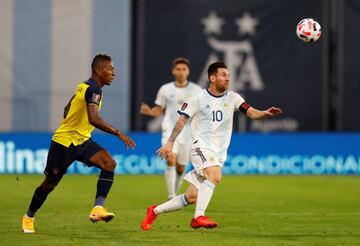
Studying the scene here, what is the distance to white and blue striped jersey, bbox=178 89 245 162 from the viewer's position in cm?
1206

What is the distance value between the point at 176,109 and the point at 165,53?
785cm

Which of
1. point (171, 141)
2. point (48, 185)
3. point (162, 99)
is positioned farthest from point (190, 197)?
point (162, 99)

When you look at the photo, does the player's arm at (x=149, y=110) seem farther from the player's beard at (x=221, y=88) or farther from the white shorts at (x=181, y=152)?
the player's beard at (x=221, y=88)

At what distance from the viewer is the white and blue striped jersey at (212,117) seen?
1206 centimetres

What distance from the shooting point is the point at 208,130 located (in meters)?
12.1

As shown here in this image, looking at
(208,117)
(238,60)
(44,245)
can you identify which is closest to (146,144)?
(238,60)

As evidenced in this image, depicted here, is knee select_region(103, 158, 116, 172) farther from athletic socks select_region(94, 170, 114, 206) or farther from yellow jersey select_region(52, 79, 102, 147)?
yellow jersey select_region(52, 79, 102, 147)

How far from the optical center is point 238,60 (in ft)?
81.9

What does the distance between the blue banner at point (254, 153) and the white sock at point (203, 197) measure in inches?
455

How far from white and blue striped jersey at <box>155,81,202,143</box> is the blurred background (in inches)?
295

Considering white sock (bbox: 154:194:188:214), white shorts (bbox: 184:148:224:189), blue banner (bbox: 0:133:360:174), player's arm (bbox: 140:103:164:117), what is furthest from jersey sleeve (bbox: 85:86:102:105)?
blue banner (bbox: 0:133:360:174)

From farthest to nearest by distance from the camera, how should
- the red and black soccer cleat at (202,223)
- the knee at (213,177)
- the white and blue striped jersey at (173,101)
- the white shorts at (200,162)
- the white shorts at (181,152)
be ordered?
1. the white and blue striped jersey at (173,101)
2. the white shorts at (181,152)
3. the white shorts at (200,162)
4. the knee at (213,177)
5. the red and black soccer cleat at (202,223)

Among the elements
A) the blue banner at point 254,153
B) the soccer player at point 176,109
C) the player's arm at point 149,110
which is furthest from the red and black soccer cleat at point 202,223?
the blue banner at point 254,153

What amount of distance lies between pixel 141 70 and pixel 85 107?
44.3ft
